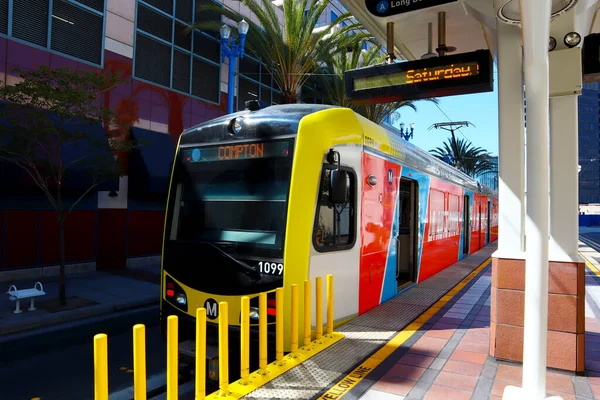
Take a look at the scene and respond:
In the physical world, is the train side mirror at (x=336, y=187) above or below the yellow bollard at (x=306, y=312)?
above

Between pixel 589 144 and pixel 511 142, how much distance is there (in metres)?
125

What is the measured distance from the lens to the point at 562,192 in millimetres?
4324

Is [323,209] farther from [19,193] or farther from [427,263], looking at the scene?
[19,193]

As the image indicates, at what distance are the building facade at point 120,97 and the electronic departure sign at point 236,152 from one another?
7.14 metres

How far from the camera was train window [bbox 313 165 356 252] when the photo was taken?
478 cm

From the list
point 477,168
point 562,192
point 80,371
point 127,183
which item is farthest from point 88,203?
point 477,168

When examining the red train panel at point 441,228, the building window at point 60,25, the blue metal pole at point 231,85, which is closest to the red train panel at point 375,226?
the red train panel at point 441,228

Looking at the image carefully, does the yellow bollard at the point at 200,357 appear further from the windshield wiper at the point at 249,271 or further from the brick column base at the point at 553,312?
the brick column base at the point at 553,312

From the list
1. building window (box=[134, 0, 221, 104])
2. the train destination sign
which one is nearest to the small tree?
building window (box=[134, 0, 221, 104])

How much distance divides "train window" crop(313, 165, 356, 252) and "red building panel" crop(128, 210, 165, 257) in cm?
1036

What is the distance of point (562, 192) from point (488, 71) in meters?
1.52

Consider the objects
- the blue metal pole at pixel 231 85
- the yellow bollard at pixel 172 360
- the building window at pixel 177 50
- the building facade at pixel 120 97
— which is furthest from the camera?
the building window at pixel 177 50

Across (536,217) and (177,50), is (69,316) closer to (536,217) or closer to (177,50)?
(536,217)

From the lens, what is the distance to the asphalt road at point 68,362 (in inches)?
188
